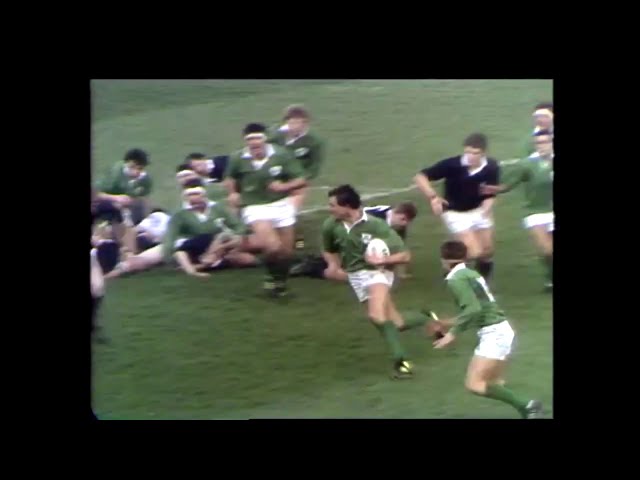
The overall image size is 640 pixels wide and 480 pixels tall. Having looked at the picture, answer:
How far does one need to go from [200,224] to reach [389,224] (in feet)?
3.25

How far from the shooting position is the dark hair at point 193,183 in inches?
175

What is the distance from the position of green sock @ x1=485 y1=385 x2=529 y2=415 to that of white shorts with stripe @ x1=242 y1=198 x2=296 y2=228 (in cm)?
135

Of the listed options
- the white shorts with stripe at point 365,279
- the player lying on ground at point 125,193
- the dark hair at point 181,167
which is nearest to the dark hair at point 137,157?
the player lying on ground at point 125,193

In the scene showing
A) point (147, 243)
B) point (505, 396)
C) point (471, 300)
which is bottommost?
point (505, 396)

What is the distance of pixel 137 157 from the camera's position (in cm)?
443

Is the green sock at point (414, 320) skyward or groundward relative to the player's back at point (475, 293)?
groundward

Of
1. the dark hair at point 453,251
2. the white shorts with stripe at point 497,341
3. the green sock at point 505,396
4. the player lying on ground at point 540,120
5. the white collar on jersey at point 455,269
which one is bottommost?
the green sock at point 505,396

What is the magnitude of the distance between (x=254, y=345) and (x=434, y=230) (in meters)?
1.12

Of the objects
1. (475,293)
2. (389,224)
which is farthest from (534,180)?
(389,224)

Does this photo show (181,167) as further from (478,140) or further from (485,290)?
(485,290)

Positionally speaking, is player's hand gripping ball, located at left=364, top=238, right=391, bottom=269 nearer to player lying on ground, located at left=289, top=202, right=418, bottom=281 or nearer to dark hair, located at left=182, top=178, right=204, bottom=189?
player lying on ground, located at left=289, top=202, right=418, bottom=281

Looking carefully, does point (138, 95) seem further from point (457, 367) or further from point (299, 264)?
point (457, 367)

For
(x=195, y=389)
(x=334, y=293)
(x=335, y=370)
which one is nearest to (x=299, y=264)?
(x=334, y=293)

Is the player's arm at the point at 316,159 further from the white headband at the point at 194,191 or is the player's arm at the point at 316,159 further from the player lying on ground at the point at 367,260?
the white headband at the point at 194,191
